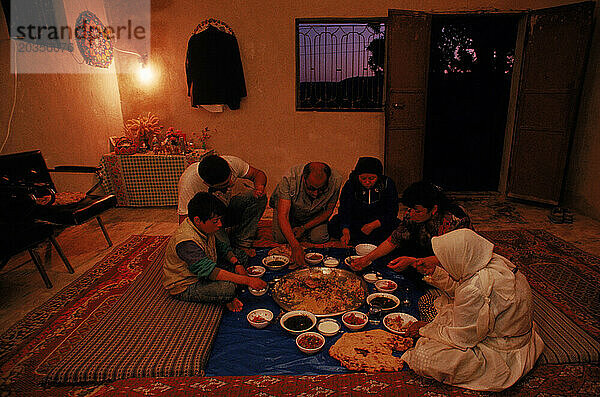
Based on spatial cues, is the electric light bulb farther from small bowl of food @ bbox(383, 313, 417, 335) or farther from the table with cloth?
small bowl of food @ bbox(383, 313, 417, 335)

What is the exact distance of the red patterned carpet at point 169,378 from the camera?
1.80 metres

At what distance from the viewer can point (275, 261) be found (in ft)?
9.96

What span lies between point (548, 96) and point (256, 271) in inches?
173

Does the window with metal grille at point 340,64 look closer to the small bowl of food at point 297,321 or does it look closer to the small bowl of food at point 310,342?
the small bowl of food at point 297,321

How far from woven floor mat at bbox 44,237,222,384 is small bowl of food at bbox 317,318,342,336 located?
0.65 meters

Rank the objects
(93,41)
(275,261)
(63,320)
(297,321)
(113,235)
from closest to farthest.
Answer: (297,321)
(63,320)
(275,261)
(113,235)
(93,41)

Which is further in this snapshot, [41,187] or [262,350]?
[41,187]

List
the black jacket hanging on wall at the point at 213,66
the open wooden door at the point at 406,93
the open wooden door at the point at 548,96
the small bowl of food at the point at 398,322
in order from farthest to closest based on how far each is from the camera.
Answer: the black jacket hanging on wall at the point at 213,66, the open wooden door at the point at 406,93, the open wooden door at the point at 548,96, the small bowl of food at the point at 398,322

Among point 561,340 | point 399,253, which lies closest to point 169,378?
point 399,253

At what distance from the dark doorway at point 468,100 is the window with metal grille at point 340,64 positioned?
1015mm

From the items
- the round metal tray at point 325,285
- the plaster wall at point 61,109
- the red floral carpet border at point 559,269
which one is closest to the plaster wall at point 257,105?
the plaster wall at point 61,109

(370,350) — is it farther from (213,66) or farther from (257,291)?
(213,66)

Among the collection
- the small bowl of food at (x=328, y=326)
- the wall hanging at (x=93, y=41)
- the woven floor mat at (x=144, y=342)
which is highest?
the wall hanging at (x=93, y=41)

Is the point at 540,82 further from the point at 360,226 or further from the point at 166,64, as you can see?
the point at 166,64
